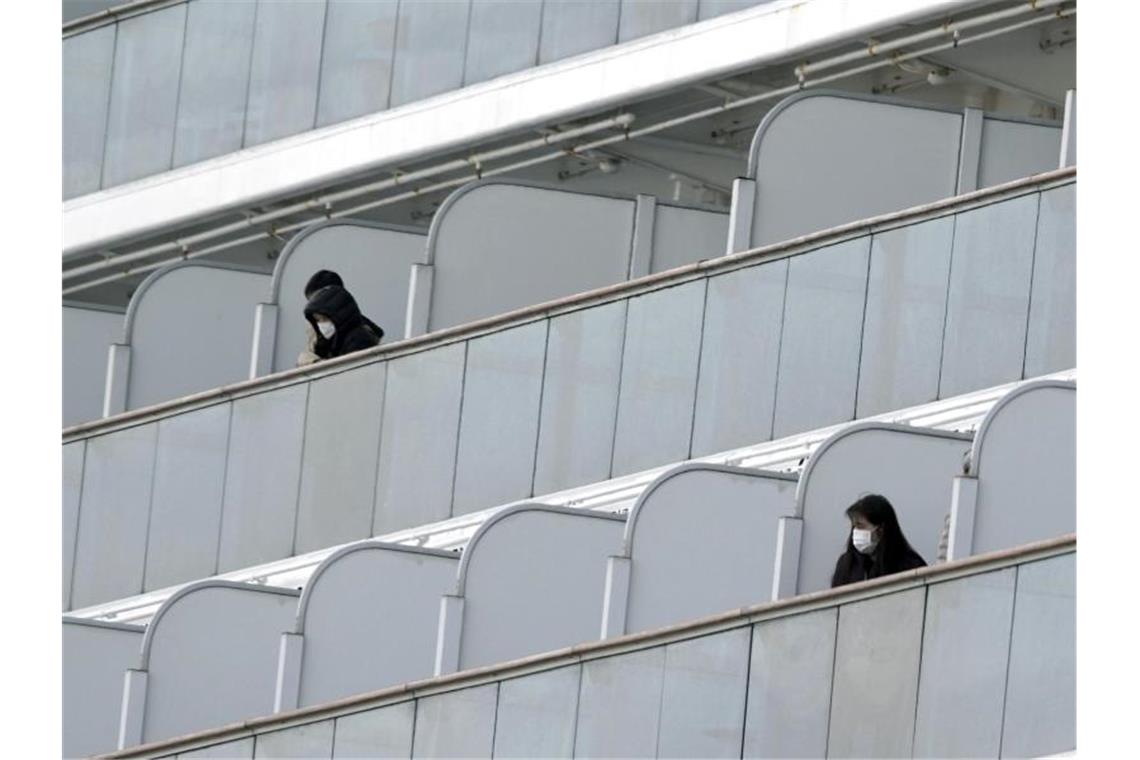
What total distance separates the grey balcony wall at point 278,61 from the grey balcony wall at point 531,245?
744 millimetres

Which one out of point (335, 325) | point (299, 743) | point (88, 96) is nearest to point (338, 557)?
point (299, 743)

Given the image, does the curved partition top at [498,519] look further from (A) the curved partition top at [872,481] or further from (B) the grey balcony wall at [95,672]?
(B) the grey balcony wall at [95,672]

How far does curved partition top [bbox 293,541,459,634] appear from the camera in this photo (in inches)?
930

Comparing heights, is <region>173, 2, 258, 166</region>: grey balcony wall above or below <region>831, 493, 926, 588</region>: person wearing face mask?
above

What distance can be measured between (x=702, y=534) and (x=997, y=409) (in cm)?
160

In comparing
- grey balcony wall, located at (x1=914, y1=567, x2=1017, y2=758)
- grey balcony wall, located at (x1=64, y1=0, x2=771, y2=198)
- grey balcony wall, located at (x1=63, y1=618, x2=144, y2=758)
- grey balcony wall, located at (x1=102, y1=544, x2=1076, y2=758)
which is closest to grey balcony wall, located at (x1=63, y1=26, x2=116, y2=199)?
grey balcony wall, located at (x1=64, y1=0, x2=771, y2=198)

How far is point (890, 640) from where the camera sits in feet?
67.6

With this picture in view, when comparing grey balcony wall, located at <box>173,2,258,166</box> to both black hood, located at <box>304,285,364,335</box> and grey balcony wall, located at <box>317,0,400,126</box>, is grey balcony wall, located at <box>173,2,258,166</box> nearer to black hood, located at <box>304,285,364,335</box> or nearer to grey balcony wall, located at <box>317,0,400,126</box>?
grey balcony wall, located at <box>317,0,400,126</box>

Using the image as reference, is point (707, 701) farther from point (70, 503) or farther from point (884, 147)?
point (70, 503)

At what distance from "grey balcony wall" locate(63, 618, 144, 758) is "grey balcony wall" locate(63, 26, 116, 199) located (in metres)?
3.77

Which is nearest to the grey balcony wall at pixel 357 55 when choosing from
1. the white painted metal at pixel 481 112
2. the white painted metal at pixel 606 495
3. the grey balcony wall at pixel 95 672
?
the white painted metal at pixel 481 112

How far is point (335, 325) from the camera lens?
25547 mm

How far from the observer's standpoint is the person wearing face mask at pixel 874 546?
21406 mm
